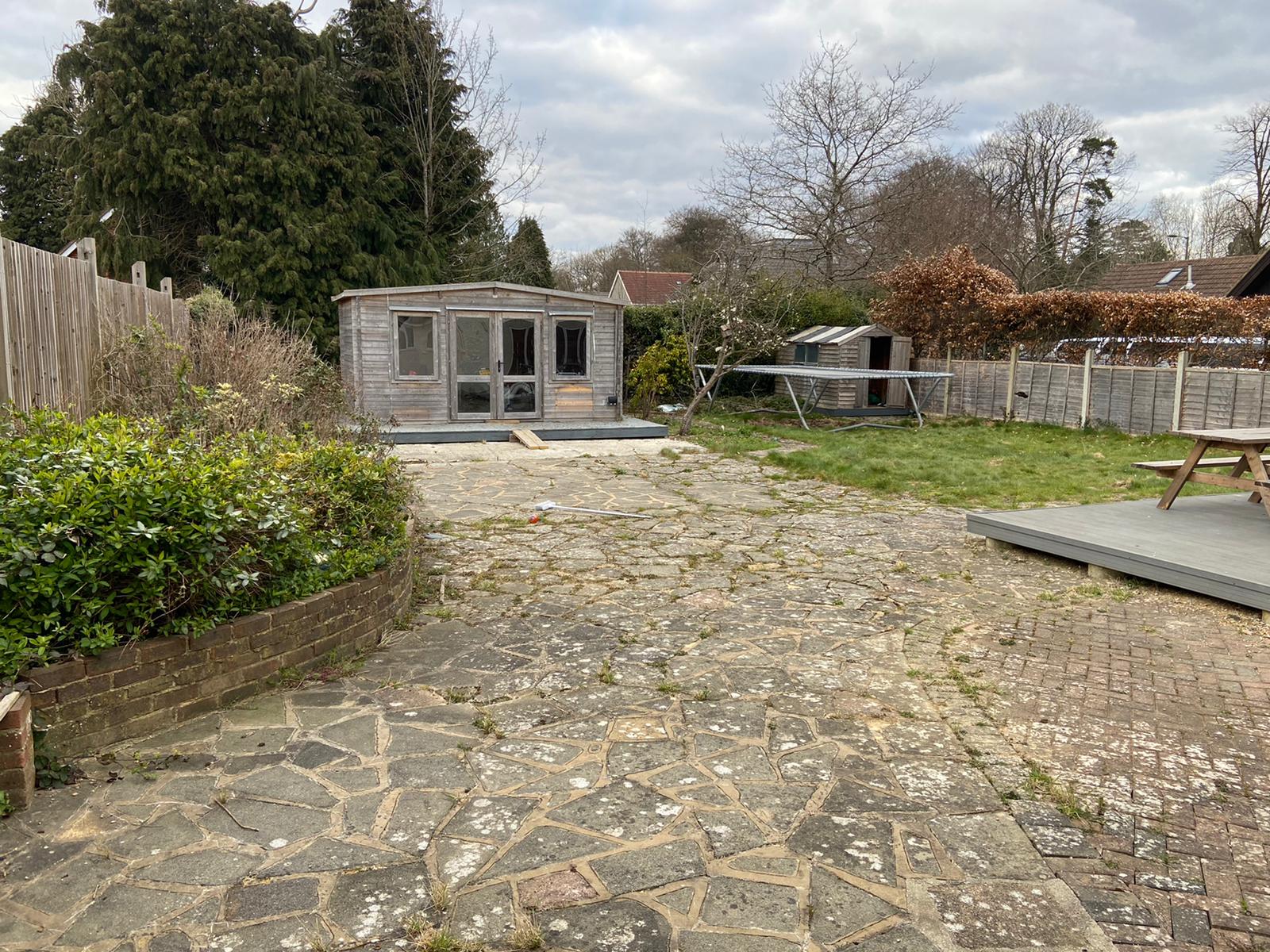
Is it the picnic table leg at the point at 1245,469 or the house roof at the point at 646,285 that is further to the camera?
the house roof at the point at 646,285

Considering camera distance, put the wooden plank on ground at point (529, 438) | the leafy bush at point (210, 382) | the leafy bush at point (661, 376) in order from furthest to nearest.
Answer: the leafy bush at point (661, 376) < the wooden plank on ground at point (529, 438) < the leafy bush at point (210, 382)

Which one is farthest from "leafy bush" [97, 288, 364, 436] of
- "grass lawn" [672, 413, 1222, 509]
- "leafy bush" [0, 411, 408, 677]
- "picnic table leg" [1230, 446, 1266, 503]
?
"picnic table leg" [1230, 446, 1266, 503]

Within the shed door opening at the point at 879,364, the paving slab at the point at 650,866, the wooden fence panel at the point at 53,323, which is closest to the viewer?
the paving slab at the point at 650,866

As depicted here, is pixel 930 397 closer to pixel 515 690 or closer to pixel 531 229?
pixel 515 690

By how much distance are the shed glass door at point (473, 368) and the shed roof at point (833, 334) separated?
725 centimetres

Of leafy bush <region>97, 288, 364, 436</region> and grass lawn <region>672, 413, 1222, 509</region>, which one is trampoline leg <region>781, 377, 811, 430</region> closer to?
grass lawn <region>672, 413, 1222, 509</region>

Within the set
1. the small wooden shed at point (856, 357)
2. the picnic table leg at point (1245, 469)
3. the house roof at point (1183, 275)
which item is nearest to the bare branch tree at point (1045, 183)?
the house roof at point (1183, 275)

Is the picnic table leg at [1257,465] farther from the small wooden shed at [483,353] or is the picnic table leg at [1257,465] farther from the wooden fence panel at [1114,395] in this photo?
the small wooden shed at [483,353]

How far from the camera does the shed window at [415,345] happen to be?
50.6 ft

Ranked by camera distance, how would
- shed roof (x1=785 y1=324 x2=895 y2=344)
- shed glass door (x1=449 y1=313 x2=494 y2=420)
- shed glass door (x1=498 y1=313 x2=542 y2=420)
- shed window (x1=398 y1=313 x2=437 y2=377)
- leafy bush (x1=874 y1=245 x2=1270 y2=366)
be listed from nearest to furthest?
leafy bush (x1=874 y1=245 x2=1270 y2=366)
shed window (x1=398 y1=313 x2=437 y2=377)
shed glass door (x1=449 y1=313 x2=494 y2=420)
shed glass door (x1=498 y1=313 x2=542 y2=420)
shed roof (x1=785 y1=324 x2=895 y2=344)

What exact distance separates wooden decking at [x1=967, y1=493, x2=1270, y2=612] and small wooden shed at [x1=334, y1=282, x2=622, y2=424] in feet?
32.9

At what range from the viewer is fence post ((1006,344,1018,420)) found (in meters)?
17.7

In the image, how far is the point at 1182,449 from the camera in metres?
13.3

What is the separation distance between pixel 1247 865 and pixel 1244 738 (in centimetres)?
117
